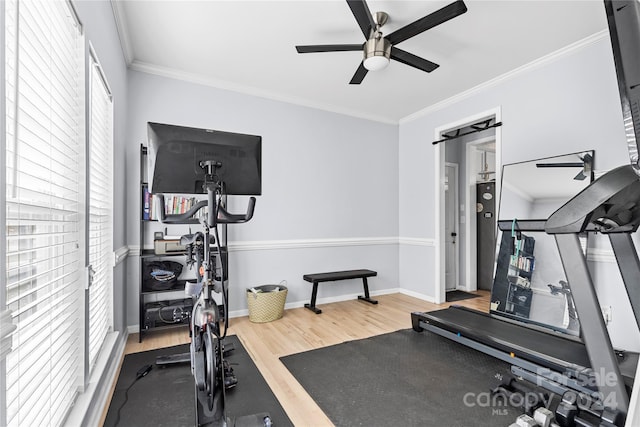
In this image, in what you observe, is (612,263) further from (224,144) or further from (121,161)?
(121,161)

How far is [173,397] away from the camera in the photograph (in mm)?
1928

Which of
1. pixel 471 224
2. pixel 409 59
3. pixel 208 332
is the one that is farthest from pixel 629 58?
pixel 471 224

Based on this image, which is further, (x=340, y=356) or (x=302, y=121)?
(x=302, y=121)

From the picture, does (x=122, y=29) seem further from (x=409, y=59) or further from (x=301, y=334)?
(x=301, y=334)

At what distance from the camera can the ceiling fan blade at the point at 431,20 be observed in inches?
73.8

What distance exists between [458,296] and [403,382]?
2.81 metres

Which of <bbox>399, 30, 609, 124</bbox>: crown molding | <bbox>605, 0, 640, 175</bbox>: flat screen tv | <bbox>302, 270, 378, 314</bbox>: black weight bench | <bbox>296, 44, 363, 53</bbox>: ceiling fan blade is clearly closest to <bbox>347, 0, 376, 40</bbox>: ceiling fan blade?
<bbox>296, 44, 363, 53</bbox>: ceiling fan blade

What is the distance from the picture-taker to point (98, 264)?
2020 mm

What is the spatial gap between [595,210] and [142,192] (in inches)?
124

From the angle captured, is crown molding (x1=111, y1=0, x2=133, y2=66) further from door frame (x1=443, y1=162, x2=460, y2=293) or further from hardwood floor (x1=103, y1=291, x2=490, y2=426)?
door frame (x1=443, y1=162, x2=460, y2=293)

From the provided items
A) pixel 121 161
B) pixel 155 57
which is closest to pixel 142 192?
pixel 121 161

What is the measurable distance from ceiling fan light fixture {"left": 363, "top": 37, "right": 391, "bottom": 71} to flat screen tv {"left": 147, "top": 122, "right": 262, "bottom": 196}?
1.23 meters

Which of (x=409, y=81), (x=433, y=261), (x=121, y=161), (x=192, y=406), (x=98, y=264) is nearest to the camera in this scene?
(x=192, y=406)

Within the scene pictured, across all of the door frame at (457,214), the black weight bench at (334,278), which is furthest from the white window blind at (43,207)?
the door frame at (457,214)
